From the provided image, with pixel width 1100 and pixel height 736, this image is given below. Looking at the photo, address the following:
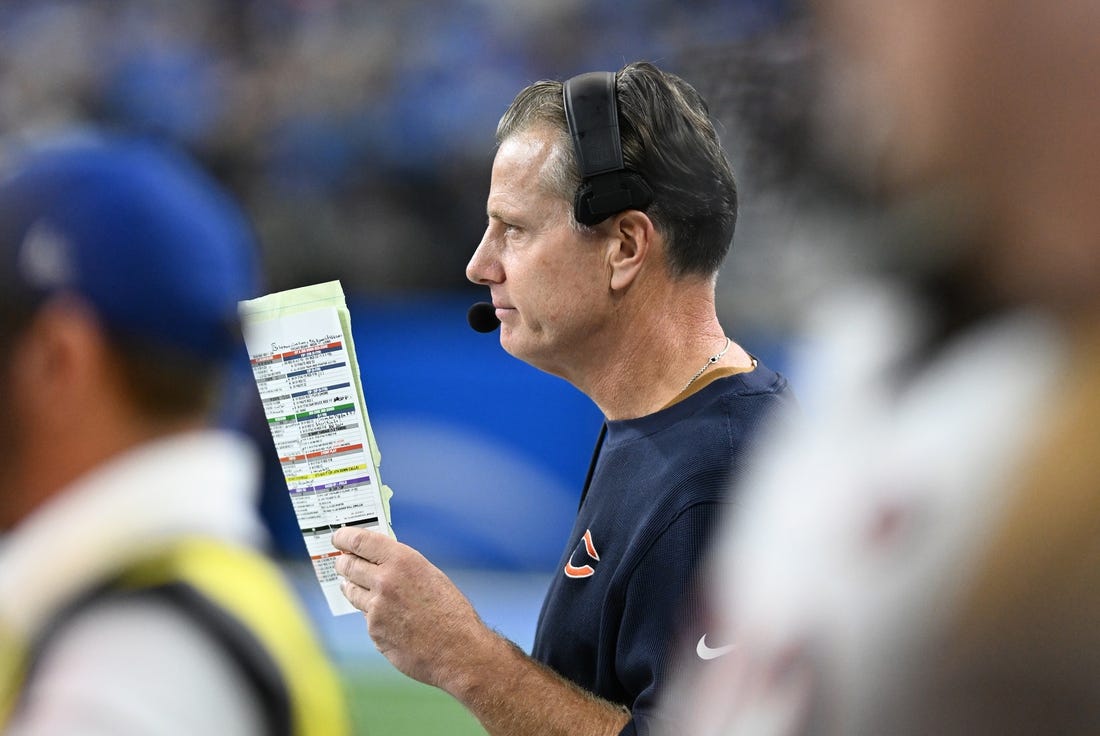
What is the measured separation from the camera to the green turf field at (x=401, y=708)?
10.4ft

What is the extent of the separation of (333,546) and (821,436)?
0.83 m

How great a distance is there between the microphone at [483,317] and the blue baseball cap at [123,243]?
Result: 0.68 m

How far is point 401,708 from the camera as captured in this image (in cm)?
329

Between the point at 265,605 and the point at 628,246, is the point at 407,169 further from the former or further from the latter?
the point at 265,605

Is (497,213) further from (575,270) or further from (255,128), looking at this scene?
(255,128)

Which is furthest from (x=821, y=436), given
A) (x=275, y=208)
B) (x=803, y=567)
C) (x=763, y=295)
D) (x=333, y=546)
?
(x=275, y=208)

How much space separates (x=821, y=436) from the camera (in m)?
0.35

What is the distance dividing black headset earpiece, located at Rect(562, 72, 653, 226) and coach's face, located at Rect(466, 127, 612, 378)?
0.14 feet

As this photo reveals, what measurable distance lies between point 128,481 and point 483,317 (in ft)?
2.47

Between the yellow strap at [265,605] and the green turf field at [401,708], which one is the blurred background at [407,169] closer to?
the green turf field at [401,708]

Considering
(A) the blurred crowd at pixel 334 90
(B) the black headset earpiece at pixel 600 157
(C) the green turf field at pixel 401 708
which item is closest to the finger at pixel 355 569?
(B) the black headset earpiece at pixel 600 157

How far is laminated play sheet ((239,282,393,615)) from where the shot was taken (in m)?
0.94

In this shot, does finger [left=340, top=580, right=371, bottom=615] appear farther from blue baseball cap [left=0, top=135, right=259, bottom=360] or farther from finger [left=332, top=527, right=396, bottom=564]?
blue baseball cap [left=0, top=135, right=259, bottom=360]

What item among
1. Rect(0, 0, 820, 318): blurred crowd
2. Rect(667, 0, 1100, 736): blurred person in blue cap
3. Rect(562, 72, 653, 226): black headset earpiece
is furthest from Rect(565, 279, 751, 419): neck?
Rect(0, 0, 820, 318): blurred crowd
